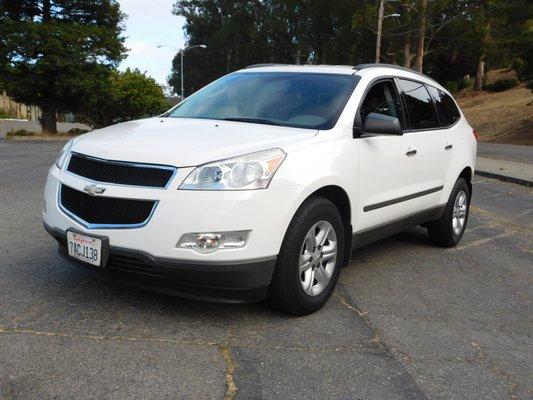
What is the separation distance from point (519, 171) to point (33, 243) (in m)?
12.3

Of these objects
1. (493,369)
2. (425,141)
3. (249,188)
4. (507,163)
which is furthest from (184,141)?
(507,163)

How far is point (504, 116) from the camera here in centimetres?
2983

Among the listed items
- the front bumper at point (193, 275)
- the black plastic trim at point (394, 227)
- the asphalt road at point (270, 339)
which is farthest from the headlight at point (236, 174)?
the black plastic trim at point (394, 227)

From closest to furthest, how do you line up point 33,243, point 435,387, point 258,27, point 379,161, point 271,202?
point 435,387, point 271,202, point 379,161, point 33,243, point 258,27

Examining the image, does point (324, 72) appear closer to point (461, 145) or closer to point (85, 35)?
point (461, 145)

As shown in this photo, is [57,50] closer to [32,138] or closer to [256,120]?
[32,138]

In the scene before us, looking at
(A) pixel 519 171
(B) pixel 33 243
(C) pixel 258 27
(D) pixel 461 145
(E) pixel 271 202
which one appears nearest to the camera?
(E) pixel 271 202

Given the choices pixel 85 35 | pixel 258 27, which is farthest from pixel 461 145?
pixel 258 27

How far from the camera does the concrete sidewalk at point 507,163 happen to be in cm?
1319

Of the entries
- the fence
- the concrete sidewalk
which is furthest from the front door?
the fence

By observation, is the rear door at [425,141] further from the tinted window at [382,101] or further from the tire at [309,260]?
the tire at [309,260]

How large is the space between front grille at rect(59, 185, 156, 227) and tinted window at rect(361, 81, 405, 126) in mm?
2021

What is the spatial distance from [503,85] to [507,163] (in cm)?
2820

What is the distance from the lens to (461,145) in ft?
20.2
